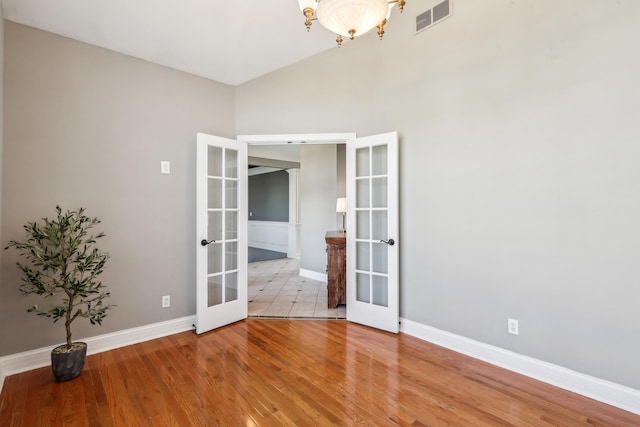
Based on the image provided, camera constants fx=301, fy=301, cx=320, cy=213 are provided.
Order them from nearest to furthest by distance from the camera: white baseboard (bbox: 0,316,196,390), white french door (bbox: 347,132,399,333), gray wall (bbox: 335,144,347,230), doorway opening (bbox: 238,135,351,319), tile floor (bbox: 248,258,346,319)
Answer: white baseboard (bbox: 0,316,196,390), white french door (bbox: 347,132,399,333), tile floor (bbox: 248,258,346,319), doorway opening (bbox: 238,135,351,319), gray wall (bbox: 335,144,347,230)

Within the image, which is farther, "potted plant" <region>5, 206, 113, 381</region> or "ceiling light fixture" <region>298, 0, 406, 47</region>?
"potted plant" <region>5, 206, 113, 381</region>

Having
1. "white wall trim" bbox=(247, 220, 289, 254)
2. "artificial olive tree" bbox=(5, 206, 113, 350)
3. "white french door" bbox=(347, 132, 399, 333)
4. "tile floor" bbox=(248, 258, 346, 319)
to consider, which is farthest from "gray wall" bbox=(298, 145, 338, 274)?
"artificial olive tree" bbox=(5, 206, 113, 350)

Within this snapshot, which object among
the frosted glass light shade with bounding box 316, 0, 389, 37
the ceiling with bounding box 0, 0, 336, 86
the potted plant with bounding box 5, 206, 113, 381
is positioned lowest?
the potted plant with bounding box 5, 206, 113, 381

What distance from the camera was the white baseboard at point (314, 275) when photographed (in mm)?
5360

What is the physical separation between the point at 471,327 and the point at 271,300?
8.55ft

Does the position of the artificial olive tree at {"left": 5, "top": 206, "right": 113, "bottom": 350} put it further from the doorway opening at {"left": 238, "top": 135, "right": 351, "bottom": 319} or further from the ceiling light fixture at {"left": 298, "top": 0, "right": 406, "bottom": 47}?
the ceiling light fixture at {"left": 298, "top": 0, "right": 406, "bottom": 47}

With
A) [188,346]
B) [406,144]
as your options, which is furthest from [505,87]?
[188,346]

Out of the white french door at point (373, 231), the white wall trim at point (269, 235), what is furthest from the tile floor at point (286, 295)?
the white wall trim at point (269, 235)

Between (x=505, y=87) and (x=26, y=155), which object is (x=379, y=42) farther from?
(x=26, y=155)

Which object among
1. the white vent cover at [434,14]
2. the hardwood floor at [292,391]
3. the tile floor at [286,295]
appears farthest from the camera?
the tile floor at [286,295]

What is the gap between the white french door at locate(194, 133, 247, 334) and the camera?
3201 mm

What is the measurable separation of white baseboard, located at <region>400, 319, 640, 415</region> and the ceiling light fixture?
2.63 m

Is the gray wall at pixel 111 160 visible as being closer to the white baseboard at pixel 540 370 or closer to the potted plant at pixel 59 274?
the potted plant at pixel 59 274

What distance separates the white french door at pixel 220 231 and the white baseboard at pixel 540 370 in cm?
208
